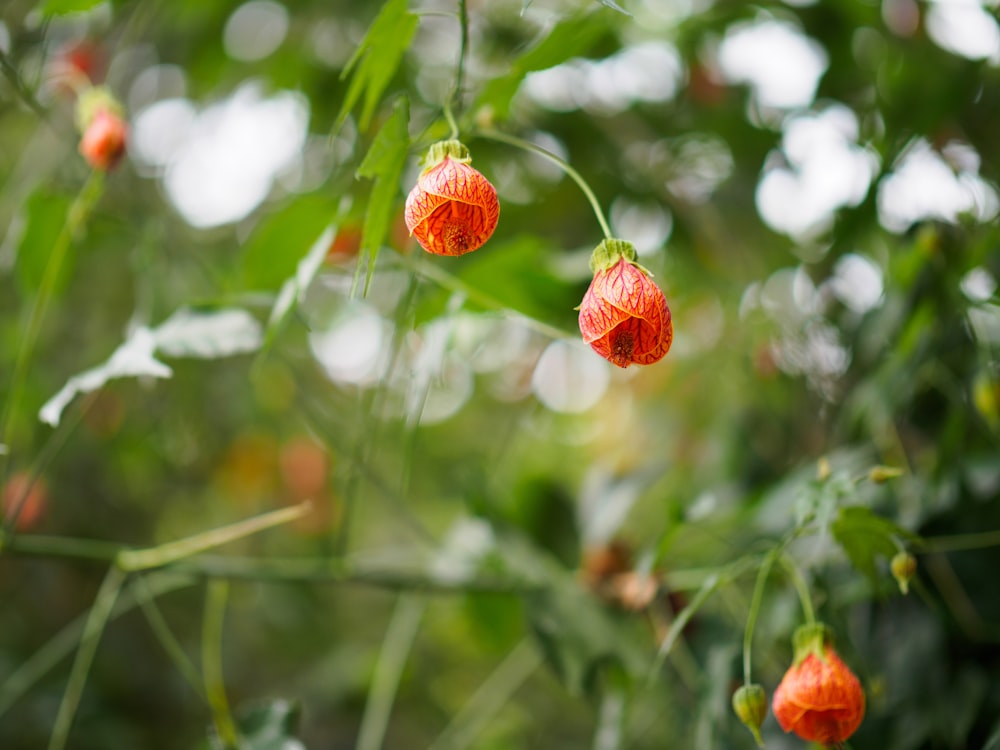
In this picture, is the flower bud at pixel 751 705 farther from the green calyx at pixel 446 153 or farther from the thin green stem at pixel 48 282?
the thin green stem at pixel 48 282

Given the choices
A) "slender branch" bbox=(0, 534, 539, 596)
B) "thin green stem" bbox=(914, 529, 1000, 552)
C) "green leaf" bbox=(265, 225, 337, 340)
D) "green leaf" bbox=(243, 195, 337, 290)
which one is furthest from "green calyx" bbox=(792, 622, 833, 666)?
"green leaf" bbox=(243, 195, 337, 290)

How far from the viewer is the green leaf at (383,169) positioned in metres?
0.51

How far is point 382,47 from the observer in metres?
0.55

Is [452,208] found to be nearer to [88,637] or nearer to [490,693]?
[88,637]

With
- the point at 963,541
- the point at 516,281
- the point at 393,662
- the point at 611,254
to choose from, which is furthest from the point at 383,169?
the point at 393,662

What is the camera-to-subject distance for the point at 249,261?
869 mm

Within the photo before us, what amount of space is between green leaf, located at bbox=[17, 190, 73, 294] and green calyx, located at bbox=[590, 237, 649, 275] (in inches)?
24.3

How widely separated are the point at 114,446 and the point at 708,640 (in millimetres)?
1188

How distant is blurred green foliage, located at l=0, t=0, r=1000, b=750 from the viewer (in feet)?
2.57

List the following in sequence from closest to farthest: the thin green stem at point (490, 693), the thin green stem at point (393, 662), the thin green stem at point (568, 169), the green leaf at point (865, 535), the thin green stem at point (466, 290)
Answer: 1. the thin green stem at point (568, 169)
2. the green leaf at point (865, 535)
3. the thin green stem at point (466, 290)
4. the thin green stem at point (393, 662)
5. the thin green stem at point (490, 693)

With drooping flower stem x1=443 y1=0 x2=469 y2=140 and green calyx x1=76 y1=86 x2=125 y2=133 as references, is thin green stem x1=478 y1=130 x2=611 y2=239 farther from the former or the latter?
green calyx x1=76 y1=86 x2=125 y2=133

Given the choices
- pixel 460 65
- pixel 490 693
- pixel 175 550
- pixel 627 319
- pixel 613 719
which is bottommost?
pixel 490 693

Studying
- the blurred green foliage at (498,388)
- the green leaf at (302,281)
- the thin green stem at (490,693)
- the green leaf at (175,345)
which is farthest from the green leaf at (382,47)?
the thin green stem at (490,693)

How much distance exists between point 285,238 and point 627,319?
46 cm
